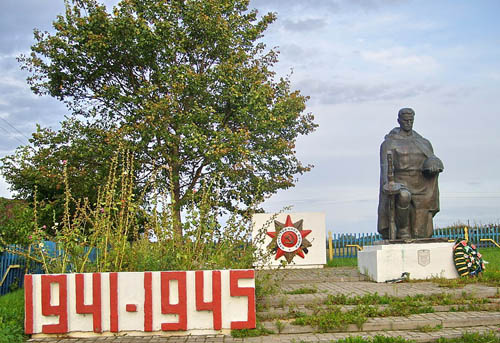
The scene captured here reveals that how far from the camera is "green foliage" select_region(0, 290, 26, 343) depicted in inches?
256

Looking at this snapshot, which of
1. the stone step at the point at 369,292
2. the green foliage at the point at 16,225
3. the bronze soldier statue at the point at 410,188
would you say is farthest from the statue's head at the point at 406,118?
the green foliage at the point at 16,225

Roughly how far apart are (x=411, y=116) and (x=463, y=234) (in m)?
12.8

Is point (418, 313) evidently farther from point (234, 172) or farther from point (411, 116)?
point (234, 172)

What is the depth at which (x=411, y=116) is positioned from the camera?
11.4 metres

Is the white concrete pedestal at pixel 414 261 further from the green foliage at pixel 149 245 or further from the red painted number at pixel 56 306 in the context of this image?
the red painted number at pixel 56 306

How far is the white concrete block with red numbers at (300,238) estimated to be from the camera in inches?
621

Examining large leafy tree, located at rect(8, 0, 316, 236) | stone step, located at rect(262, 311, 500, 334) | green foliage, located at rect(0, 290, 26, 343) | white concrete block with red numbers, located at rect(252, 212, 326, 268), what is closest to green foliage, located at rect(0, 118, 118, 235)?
large leafy tree, located at rect(8, 0, 316, 236)

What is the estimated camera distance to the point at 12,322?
7.02 metres

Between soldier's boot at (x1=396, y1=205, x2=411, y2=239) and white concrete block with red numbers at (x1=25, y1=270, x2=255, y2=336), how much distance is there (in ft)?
16.9

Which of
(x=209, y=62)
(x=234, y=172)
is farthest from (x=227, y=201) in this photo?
(x=209, y=62)

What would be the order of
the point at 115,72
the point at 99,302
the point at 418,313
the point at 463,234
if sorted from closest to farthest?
the point at 99,302, the point at 418,313, the point at 115,72, the point at 463,234

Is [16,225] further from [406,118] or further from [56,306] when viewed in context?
[406,118]

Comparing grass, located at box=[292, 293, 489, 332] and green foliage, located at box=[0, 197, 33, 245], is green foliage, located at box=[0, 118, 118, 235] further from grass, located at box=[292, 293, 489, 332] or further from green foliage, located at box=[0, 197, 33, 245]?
grass, located at box=[292, 293, 489, 332]

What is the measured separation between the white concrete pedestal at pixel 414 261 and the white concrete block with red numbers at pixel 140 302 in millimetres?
4423
